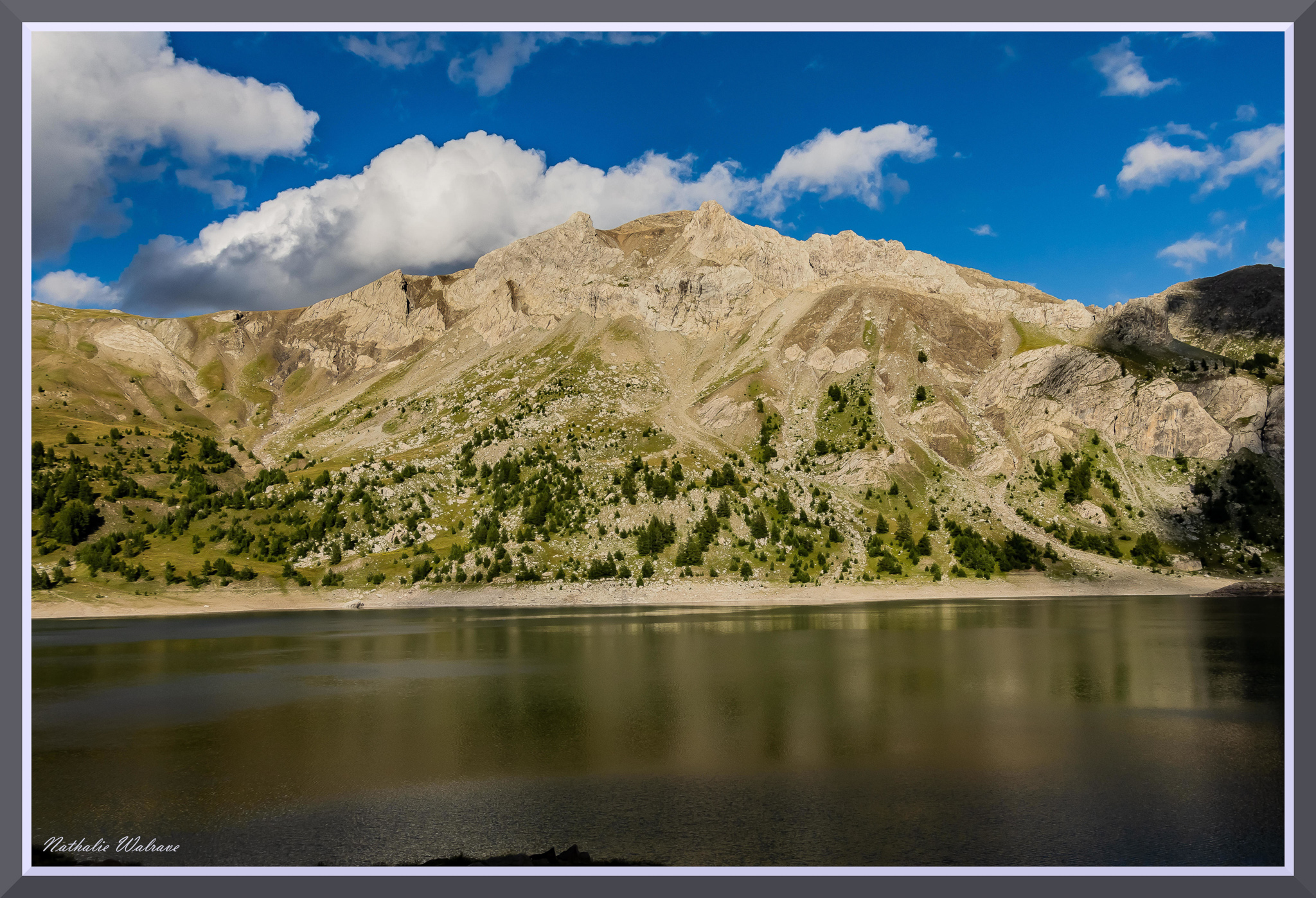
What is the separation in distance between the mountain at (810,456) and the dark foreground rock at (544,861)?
98.4 meters

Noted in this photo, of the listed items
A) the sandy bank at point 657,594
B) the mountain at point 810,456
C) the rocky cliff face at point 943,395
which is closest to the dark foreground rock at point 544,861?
the sandy bank at point 657,594

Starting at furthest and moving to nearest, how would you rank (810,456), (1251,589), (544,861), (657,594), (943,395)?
(943,395) < (810,456) < (657,594) < (1251,589) < (544,861)

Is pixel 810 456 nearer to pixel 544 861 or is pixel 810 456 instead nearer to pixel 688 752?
pixel 688 752

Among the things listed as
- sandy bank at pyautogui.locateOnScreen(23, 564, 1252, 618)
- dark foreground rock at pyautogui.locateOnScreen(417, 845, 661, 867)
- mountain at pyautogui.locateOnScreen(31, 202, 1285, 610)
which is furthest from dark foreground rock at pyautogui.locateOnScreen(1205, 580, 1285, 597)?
dark foreground rock at pyautogui.locateOnScreen(417, 845, 661, 867)

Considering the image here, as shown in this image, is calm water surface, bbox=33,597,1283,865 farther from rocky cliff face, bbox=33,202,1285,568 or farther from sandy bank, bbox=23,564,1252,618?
rocky cliff face, bbox=33,202,1285,568

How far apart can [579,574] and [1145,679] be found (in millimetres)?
85265

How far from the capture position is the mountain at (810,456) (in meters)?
125

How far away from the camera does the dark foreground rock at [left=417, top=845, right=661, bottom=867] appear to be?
62.6ft
